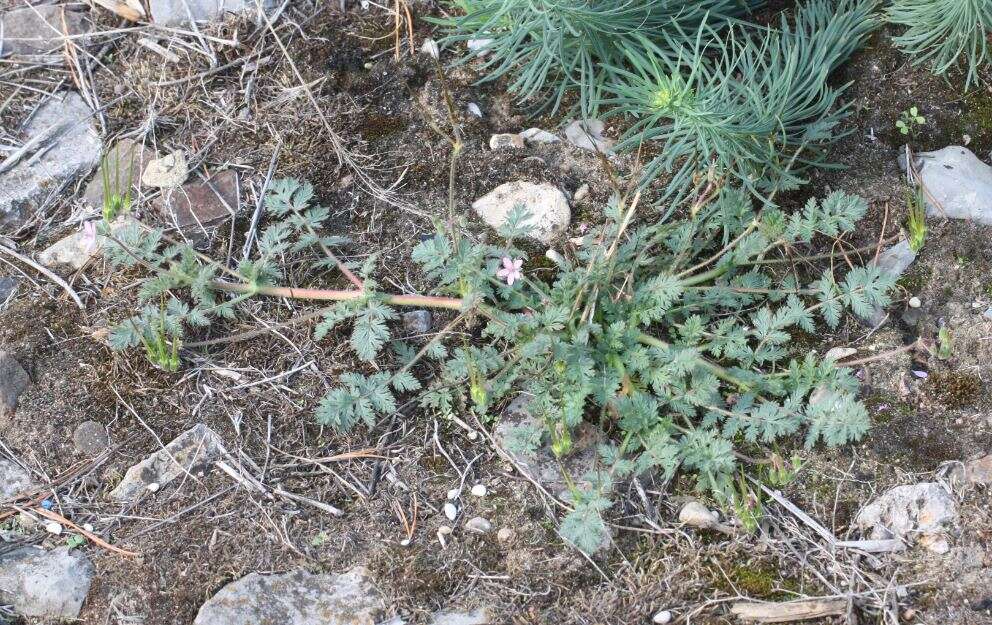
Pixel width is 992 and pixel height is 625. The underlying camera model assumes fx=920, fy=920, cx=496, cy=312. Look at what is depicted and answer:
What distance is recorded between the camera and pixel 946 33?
3.06 meters

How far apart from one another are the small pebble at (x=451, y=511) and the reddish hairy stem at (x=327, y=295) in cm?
57

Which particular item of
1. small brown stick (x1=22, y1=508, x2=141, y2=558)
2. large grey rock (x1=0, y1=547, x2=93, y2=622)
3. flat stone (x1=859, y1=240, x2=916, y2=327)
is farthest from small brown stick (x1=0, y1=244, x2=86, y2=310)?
flat stone (x1=859, y1=240, x2=916, y2=327)

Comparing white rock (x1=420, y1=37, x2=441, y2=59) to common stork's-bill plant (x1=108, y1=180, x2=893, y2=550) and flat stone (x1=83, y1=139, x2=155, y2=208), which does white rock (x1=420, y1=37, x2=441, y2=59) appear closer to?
common stork's-bill plant (x1=108, y1=180, x2=893, y2=550)

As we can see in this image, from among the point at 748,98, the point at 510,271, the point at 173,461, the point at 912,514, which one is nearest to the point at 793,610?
the point at 912,514

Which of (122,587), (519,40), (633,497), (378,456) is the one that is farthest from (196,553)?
(519,40)

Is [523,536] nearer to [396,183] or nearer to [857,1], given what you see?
[396,183]

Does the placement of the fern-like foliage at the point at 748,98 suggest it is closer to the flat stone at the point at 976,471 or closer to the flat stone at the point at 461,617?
the flat stone at the point at 976,471

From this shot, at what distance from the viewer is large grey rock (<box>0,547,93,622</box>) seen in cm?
A: 232

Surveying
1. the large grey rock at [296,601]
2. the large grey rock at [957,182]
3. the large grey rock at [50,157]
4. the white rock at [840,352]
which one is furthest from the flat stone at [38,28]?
the large grey rock at [957,182]

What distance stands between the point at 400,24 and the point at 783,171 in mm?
1478

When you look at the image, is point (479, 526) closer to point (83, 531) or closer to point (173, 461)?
point (173, 461)

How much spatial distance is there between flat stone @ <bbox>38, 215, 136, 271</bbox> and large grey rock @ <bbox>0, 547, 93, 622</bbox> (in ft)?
3.05

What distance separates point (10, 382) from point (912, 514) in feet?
8.26

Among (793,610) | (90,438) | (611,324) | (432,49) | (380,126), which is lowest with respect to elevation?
(793,610)
